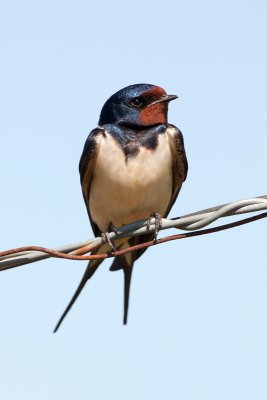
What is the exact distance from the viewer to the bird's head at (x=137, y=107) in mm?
4332

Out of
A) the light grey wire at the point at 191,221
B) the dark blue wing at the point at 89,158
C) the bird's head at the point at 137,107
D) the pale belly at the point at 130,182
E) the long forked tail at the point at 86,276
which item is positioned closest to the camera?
the light grey wire at the point at 191,221

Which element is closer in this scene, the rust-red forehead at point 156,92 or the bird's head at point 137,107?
the bird's head at point 137,107

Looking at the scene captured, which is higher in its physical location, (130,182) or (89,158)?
(89,158)

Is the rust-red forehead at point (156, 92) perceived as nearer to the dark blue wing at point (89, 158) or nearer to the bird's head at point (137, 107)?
the bird's head at point (137, 107)

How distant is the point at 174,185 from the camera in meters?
4.36

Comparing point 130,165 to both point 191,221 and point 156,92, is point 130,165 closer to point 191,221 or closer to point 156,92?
point 156,92

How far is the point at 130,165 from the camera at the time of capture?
4012mm

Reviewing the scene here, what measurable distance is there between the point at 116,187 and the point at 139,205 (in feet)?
0.48

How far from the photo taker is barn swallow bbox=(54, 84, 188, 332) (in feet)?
13.3

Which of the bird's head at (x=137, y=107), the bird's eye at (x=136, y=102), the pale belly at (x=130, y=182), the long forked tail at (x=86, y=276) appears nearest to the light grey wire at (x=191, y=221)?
the long forked tail at (x=86, y=276)

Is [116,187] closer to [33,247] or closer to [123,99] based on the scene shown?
[123,99]

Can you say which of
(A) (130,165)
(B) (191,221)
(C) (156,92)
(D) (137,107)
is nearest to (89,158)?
(A) (130,165)

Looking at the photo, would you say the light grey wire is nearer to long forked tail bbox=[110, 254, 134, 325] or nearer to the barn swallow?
→ the barn swallow

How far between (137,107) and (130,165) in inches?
19.7
